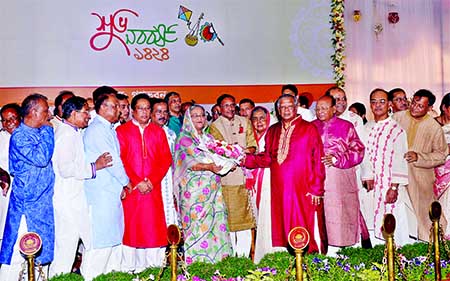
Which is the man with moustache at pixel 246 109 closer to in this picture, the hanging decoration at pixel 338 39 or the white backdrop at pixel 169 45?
the white backdrop at pixel 169 45

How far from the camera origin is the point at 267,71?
10.1 metres

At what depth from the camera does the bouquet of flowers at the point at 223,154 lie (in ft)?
19.1

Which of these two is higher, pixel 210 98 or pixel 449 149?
pixel 210 98

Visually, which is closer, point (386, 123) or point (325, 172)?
point (325, 172)

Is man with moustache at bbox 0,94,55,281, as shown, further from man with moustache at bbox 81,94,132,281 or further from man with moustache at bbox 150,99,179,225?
man with moustache at bbox 150,99,179,225

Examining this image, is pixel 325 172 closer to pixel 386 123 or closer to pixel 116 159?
pixel 386 123

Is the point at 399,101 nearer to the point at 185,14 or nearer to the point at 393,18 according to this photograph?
the point at 185,14

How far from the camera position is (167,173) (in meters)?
6.03

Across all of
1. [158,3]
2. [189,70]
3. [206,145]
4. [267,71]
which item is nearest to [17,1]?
[158,3]

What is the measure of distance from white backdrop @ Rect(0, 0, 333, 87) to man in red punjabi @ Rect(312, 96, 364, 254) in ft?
13.6

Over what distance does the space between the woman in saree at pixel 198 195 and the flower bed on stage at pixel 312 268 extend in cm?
94

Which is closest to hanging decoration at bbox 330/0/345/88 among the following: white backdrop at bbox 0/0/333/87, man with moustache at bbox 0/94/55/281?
white backdrop at bbox 0/0/333/87

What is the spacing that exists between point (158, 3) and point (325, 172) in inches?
189

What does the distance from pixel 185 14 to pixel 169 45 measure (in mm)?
532
